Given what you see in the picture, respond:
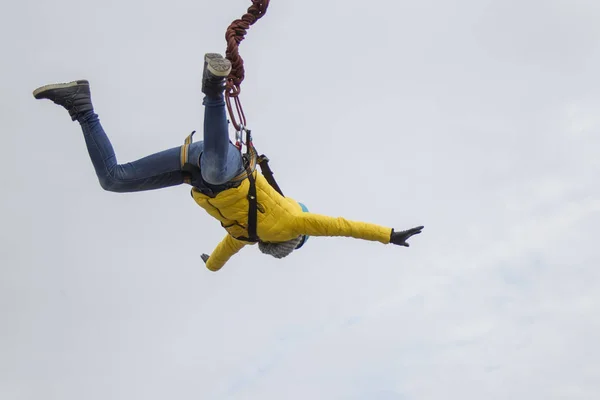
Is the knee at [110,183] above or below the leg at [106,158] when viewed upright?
below

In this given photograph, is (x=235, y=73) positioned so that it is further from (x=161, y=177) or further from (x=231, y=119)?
(x=161, y=177)

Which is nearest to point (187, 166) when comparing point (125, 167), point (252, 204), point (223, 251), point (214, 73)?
point (125, 167)

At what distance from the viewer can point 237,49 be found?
9195 mm

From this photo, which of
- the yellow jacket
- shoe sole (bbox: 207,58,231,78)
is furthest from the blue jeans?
shoe sole (bbox: 207,58,231,78)

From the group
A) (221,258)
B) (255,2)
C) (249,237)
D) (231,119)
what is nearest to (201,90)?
(231,119)

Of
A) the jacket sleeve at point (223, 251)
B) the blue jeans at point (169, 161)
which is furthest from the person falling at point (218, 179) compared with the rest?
the jacket sleeve at point (223, 251)

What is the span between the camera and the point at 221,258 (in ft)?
38.7

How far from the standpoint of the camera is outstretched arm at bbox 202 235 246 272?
11422 mm

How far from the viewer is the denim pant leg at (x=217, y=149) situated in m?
8.85

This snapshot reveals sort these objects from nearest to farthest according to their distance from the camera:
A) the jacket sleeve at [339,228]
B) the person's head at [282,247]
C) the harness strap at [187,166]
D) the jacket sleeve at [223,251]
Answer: the harness strap at [187,166] < the jacket sleeve at [339,228] < the person's head at [282,247] < the jacket sleeve at [223,251]

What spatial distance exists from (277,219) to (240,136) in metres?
1.07

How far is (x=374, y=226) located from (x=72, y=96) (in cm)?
338

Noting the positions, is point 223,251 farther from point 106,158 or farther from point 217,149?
point 217,149

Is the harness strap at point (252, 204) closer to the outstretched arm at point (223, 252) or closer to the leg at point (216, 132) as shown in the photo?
the leg at point (216, 132)
